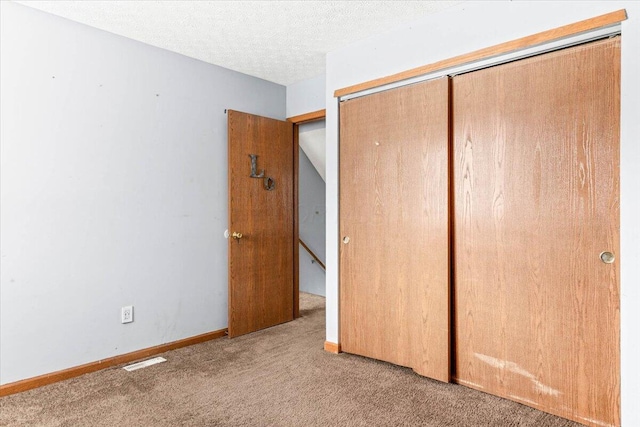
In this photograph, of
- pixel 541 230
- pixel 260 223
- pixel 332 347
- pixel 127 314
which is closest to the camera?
pixel 541 230

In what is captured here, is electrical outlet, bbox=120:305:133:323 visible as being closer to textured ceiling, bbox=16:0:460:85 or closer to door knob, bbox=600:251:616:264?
textured ceiling, bbox=16:0:460:85

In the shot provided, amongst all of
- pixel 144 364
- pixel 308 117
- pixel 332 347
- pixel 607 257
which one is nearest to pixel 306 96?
pixel 308 117

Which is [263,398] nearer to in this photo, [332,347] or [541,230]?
[332,347]

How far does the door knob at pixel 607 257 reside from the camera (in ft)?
6.28

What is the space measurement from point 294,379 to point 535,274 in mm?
1572

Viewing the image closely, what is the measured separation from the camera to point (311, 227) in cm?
531

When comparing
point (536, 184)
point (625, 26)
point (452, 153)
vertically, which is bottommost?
point (536, 184)

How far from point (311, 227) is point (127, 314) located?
9.18 feet

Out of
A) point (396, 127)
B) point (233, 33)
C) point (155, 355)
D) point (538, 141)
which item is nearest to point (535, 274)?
point (538, 141)

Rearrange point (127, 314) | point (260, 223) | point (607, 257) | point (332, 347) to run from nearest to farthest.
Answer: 1. point (607, 257)
2. point (127, 314)
3. point (332, 347)
4. point (260, 223)

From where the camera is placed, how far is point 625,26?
187 centimetres

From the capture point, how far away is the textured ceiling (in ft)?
7.92

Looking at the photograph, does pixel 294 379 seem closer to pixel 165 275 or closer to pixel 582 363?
pixel 165 275

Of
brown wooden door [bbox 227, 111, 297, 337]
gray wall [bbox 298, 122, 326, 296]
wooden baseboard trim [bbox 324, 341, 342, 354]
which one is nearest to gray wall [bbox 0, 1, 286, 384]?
brown wooden door [bbox 227, 111, 297, 337]
